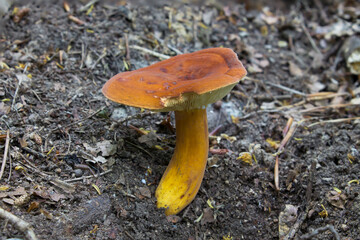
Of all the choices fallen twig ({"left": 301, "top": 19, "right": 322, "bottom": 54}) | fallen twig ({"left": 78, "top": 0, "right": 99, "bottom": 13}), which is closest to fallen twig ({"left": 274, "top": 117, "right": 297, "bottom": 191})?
fallen twig ({"left": 301, "top": 19, "right": 322, "bottom": 54})

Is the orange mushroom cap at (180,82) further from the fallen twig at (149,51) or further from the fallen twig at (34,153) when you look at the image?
the fallen twig at (149,51)

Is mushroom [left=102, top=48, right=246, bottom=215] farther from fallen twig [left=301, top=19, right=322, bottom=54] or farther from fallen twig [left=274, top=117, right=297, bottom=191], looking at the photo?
fallen twig [left=301, top=19, right=322, bottom=54]

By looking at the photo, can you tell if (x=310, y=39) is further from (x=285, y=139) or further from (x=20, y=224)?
(x=20, y=224)

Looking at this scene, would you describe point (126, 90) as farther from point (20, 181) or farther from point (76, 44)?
point (76, 44)

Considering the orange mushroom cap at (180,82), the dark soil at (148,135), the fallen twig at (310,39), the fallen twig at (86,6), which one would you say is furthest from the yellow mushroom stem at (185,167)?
the fallen twig at (310,39)

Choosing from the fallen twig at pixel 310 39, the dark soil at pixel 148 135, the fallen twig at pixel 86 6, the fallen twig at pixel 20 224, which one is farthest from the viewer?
the fallen twig at pixel 310 39

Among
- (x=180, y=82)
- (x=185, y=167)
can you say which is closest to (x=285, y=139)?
(x=185, y=167)
